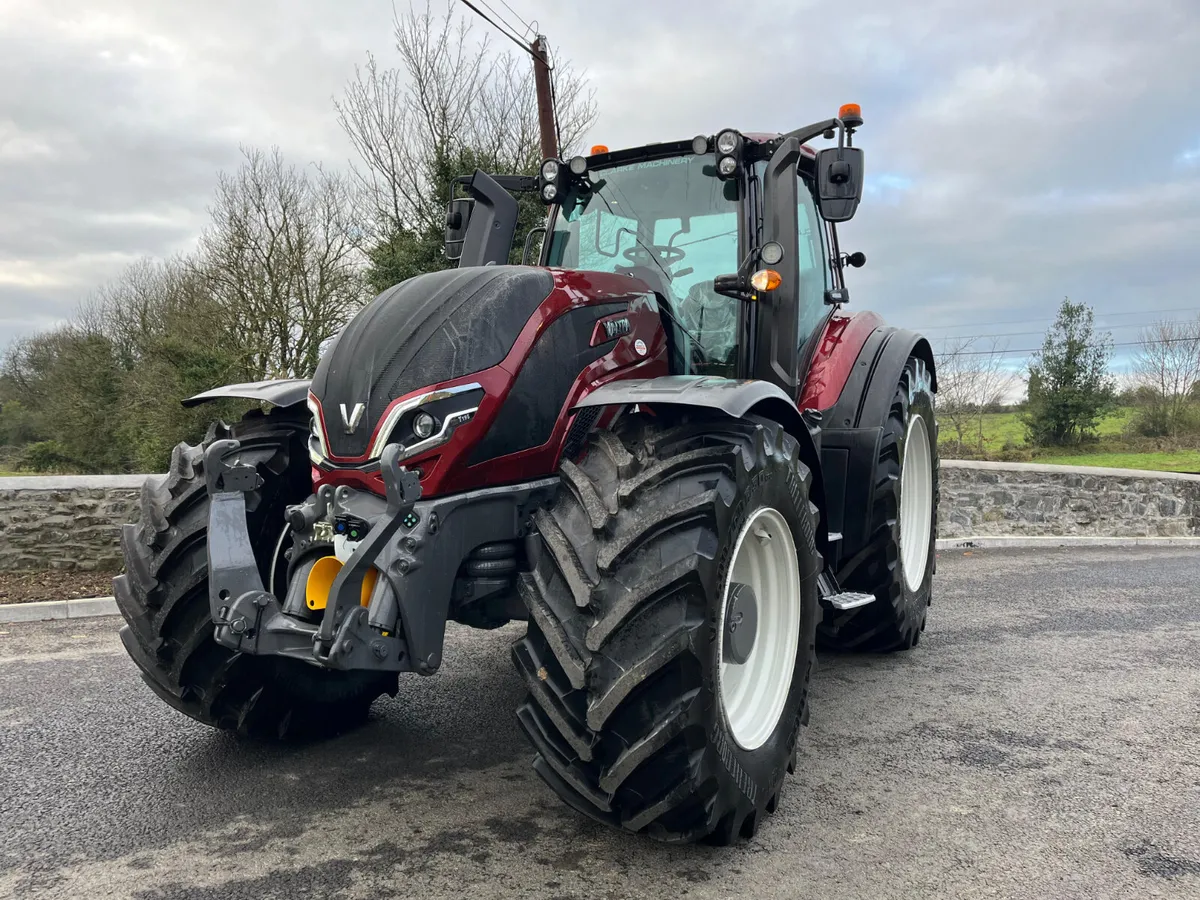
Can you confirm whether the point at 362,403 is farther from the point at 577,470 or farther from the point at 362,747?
the point at 362,747

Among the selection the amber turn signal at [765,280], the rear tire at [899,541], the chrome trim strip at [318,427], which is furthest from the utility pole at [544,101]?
the chrome trim strip at [318,427]

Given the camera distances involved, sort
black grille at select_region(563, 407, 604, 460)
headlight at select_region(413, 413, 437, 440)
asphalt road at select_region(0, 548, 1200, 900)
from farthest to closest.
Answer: black grille at select_region(563, 407, 604, 460)
headlight at select_region(413, 413, 437, 440)
asphalt road at select_region(0, 548, 1200, 900)

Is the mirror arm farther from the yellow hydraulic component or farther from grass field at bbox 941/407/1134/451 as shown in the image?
grass field at bbox 941/407/1134/451

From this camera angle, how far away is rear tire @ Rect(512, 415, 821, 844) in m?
2.42

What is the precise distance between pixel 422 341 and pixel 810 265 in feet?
7.93

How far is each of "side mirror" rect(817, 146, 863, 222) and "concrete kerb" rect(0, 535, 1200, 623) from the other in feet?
17.9

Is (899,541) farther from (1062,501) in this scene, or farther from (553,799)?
(1062,501)

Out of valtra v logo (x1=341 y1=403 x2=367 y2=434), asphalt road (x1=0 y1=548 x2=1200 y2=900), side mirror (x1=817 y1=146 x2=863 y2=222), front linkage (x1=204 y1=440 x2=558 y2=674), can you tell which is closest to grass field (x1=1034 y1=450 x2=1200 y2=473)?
asphalt road (x1=0 y1=548 x2=1200 y2=900)

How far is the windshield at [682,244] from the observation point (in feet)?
13.1

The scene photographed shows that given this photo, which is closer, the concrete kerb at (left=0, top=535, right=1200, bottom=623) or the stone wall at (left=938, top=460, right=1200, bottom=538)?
the concrete kerb at (left=0, top=535, right=1200, bottom=623)

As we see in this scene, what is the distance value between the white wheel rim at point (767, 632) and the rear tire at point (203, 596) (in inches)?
63.2

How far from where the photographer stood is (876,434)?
432 cm

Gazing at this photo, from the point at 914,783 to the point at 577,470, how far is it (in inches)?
69.6

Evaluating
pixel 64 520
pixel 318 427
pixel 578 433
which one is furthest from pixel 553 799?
pixel 64 520
